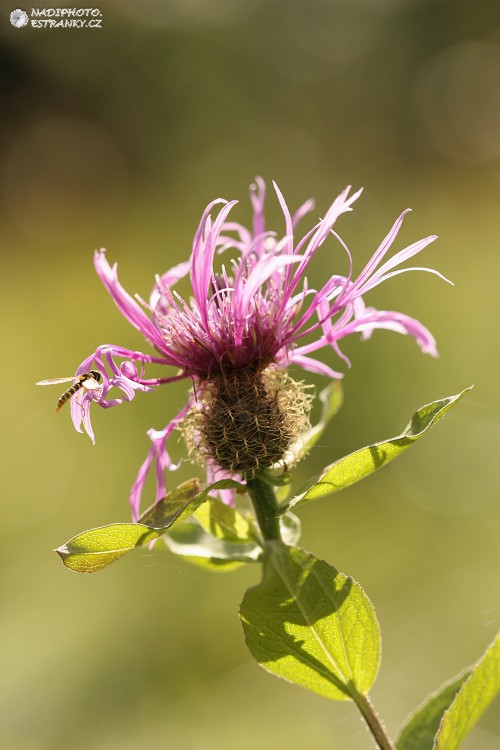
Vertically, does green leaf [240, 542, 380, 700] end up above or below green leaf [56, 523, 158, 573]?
below

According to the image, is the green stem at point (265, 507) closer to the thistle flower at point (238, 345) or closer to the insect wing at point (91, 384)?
the thistle flower at point (238, 345)

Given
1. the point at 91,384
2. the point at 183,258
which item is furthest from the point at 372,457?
the point at 183,258

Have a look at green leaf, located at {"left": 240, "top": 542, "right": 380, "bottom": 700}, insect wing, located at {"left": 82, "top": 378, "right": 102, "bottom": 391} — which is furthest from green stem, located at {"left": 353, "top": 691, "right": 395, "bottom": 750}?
insect wing, located at {"left": 82, "top": 378, "right": 102, "bottom": 391}

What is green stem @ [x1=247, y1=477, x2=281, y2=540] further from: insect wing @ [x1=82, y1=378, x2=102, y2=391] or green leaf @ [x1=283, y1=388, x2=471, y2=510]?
insect wing @ [x1=82, y1=378, x2=102, y2=391]

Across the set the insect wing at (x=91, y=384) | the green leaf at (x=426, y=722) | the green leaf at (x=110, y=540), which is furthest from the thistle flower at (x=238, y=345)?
the green leaf at (x=426, y=722)

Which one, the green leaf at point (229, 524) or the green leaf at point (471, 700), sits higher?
the green leaf at point (229, 524)

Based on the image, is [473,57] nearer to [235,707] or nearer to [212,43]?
[212,43]

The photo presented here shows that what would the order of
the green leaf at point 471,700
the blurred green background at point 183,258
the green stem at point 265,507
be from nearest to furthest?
the green leaf at point 471,700
the green stem at point 265,507
the blurred green background at point 183,258
